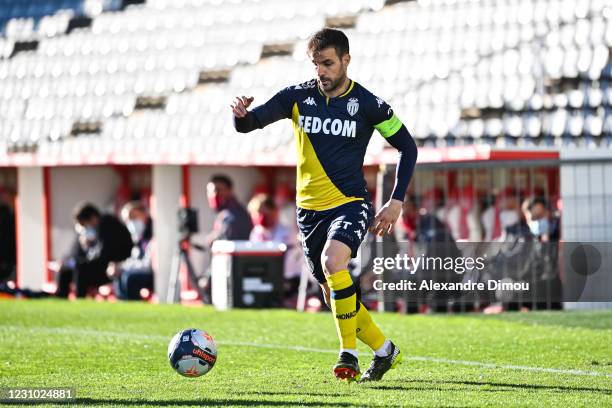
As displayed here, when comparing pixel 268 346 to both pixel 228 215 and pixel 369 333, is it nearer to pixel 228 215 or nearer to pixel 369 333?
pixel 369 333

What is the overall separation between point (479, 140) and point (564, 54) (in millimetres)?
1509

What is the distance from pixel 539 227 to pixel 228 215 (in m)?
4.65

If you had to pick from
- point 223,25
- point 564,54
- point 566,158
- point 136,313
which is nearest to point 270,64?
point 223,25

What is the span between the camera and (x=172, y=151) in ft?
71.7

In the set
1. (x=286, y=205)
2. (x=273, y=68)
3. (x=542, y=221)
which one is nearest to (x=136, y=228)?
(x=286, y=205)

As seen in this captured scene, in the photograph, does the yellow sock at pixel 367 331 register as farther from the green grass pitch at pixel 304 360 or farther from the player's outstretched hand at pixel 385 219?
the player's outstretched hand at pixel 385 219

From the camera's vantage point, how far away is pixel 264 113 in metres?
8.55

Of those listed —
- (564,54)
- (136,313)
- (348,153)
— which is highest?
(564,54)

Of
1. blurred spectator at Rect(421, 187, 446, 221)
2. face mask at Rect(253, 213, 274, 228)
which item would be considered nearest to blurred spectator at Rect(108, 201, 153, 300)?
face mask at Rect(253, 213, 274, 228)

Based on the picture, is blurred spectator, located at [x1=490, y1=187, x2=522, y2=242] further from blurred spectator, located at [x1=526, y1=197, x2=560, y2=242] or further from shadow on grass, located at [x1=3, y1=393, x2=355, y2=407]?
shadow on grass, located at [x1=3, y1=393, x2=355, y2=407]

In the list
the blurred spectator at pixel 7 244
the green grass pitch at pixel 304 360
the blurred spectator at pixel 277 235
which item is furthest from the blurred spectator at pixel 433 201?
the blurred spectator at pixel 7 244

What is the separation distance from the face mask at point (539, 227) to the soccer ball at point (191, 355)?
7.18 meters

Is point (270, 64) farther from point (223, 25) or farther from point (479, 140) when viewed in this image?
point (479, 140)

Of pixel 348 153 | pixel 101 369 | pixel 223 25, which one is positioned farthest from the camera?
pixel 223 25
